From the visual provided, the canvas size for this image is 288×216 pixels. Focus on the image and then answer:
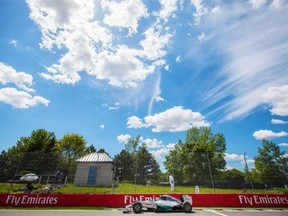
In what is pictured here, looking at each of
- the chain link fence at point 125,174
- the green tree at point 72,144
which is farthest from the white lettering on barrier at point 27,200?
the green tree at point 72,144

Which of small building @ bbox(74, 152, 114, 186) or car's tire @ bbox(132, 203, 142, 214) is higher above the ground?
small building @ bbox(74, 152, 114, 186)

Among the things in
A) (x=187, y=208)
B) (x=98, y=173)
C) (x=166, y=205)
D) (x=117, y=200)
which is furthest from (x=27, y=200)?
(x=187, y=208)

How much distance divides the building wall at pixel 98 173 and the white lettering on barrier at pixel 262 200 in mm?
16894

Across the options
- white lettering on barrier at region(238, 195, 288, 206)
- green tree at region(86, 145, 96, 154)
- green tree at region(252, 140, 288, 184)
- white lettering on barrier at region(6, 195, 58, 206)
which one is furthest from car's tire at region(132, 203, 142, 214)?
green tree at region(86, 145, 96, 154)

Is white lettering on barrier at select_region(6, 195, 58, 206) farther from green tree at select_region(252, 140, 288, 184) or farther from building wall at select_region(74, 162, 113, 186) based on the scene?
green tree at select_region(252, 140, 288, 184)

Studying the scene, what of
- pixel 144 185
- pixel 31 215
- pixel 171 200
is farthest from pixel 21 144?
pixel 171 200

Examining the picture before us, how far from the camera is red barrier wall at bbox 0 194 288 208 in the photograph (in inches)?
662

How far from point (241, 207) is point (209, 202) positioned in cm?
285

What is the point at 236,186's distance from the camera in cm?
2555

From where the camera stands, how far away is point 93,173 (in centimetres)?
2847

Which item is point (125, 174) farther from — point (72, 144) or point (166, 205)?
point (72, 144)

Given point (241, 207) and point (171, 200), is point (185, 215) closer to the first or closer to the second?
point (171, 200)

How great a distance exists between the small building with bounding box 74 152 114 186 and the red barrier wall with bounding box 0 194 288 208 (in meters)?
9.96

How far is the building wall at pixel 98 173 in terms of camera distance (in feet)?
90.3
